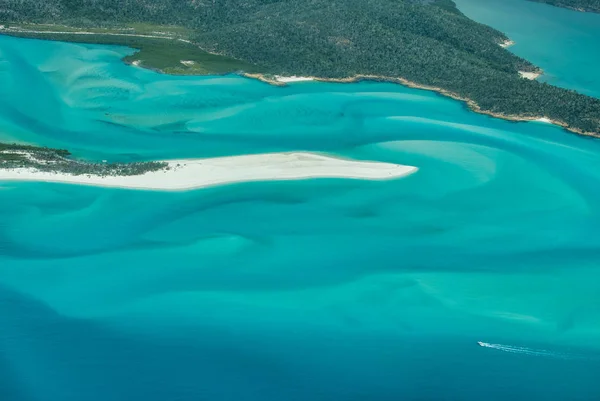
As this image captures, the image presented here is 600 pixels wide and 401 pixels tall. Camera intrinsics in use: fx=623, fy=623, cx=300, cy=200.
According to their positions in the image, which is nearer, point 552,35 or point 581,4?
point 552,35

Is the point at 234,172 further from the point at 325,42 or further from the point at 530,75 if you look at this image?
the point at 530,75

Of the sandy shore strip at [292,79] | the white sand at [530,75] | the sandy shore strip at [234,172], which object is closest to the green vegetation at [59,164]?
the sandy shore strip at [234,172]

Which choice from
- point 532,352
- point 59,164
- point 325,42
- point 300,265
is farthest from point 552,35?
point 59,164

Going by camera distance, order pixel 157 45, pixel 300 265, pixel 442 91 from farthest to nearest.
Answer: pixel 157 45, pixel 442 91, pixel 300 265

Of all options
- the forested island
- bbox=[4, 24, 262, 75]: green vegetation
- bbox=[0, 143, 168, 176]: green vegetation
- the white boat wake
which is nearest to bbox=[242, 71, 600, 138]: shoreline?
the forested island

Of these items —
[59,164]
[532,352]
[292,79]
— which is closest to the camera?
[532,352]

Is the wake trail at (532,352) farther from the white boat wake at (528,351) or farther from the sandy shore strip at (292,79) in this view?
the sandy shore strip at (292,79)
